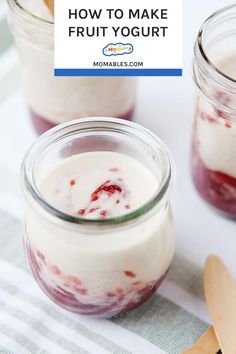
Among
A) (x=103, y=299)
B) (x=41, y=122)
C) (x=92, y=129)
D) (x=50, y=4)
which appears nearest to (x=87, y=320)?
(x=103, y=299)

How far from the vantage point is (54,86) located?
1466 mm

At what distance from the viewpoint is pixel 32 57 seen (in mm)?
1453

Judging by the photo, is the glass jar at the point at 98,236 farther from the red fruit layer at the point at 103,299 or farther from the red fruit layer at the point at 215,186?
the red fruit layer at the point at 215,186

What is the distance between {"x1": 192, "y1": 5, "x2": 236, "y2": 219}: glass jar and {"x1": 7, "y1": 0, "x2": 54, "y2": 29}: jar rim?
273mm

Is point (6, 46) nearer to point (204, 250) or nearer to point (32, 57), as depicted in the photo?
point (32, 57)

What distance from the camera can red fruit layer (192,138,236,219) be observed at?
141cm

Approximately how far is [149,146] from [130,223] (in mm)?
188

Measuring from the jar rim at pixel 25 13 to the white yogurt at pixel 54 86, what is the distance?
0.04 ft

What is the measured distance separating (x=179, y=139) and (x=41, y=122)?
291 mm

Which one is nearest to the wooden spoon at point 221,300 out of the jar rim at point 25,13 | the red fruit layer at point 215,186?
the red fruit layer at point 215,186

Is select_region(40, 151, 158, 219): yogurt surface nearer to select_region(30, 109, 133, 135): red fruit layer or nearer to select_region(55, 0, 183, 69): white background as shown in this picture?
select_region(55, 0, 183, 69): white background

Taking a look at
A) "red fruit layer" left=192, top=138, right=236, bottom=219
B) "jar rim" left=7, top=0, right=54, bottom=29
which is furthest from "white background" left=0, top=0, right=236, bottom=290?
"jar rim" left=7, top=0, right=54, bottom=29

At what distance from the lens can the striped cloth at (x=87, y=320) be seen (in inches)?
49.5

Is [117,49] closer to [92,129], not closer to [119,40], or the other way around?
[119,40]
